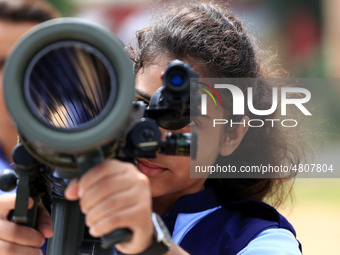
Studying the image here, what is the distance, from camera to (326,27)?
902 centimetres

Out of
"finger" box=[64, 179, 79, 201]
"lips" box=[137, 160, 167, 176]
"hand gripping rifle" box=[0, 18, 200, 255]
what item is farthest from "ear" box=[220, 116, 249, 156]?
"finger" box=[64, 179, 79, 201]

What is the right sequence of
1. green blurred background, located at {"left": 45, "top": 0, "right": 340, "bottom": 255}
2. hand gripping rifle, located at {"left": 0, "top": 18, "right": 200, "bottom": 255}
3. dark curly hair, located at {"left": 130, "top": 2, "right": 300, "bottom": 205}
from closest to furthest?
1. hand gripping rifle, located at {"left": 0, "top": 18, "right": 200, "bottom": 255}
2. dark curly hair, located at {"left": 130, "top": 2, "right": 300, "bottom": 205}
3. green blurred background, located at {"left": 45, "top": 0, "right": 340, "bottom": 255}

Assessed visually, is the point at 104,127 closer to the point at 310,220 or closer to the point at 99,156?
the point at 99,156

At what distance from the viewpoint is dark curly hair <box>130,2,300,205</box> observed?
1.15 metres

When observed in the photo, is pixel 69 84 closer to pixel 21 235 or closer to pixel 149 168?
pixel 21 235

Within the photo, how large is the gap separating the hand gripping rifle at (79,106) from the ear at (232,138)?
0.50m

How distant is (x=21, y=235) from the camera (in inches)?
29.6

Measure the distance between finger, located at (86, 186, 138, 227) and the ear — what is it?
63cm

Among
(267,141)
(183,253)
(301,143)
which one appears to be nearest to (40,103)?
(183,253)

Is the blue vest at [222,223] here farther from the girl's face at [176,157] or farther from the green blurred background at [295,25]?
the green blurred background at [295,25]

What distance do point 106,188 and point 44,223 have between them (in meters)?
0.25

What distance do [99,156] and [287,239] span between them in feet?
1.83

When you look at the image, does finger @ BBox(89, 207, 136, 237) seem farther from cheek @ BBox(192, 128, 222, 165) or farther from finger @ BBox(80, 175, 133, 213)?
cheek @ BBox(192, 128, 222, 165)

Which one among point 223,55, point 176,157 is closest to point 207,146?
point 176,157
